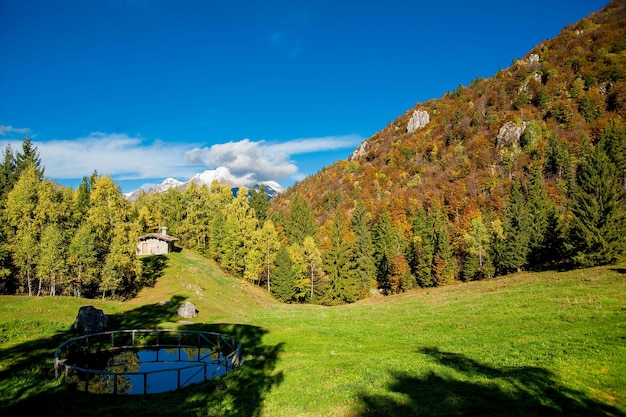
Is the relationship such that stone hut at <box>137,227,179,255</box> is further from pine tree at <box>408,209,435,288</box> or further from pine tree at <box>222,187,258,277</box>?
pine tree at <box>408,209,435,288</box>

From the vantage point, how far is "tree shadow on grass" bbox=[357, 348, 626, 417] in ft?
40.8

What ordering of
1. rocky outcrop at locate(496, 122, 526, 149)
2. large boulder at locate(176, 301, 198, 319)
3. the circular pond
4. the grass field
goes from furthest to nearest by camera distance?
rocky outcrop at locate(496, 122, 526, 149), large boulder at locate(176, 301, 198, 319), the circular pond, the grass field

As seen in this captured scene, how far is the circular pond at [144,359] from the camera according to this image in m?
22.0

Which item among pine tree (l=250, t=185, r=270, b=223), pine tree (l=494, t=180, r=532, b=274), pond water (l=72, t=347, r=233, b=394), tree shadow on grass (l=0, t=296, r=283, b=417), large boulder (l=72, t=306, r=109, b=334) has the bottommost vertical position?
pond water (l=72, t=347, r=233, b=394)

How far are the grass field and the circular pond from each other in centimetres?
153

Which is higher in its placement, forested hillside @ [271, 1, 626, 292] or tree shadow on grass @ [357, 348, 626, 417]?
forested hillside @ [271, 1, 626, 292]

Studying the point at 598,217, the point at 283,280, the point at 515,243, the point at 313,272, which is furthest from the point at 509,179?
the point at 283,280

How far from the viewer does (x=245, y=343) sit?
3030 cm

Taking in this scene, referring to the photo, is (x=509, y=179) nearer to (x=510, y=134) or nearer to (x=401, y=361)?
(x=510, y=134)

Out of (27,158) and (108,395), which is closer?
(108,395)

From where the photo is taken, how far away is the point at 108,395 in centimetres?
1838

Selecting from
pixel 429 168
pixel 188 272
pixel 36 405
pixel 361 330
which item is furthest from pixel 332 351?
pixel 429 168

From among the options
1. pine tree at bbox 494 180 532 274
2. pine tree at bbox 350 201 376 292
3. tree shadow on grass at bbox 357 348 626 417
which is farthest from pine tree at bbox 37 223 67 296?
pine tree at bbox 494 180 532 274

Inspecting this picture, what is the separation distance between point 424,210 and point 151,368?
93.3 m
